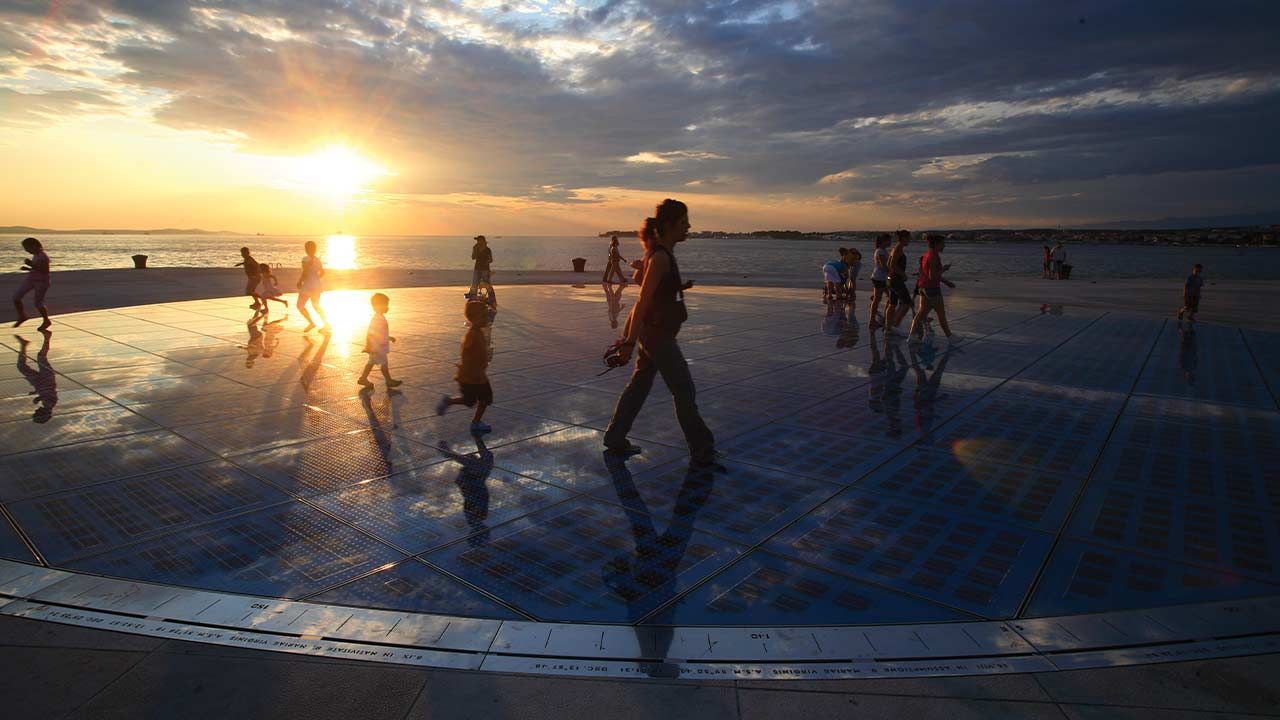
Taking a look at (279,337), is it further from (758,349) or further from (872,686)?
(872,686)

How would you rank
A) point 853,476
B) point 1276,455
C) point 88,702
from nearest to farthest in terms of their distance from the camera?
1. point 88,702
2. point 853,476
3. point 1276,455

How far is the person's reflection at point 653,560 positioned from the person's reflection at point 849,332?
22.9 ft

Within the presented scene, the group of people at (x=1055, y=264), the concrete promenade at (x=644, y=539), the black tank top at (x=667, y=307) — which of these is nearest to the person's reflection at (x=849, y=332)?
the concrete promenade at (x=644, y=539)

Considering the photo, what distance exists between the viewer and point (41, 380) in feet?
25.8

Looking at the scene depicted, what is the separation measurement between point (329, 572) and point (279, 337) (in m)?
9.07

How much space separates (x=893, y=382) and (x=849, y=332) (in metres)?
4.61

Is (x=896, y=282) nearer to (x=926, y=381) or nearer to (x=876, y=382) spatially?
(x=926, y=381)

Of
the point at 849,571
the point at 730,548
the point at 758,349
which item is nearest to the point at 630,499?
the point at 730,548

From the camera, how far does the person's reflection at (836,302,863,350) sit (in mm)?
11369

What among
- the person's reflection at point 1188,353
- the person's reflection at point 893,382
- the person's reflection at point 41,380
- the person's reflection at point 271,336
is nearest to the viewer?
the person's reflection at point 893,382

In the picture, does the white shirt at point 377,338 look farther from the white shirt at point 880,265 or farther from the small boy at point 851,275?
the small boy at point 851,275

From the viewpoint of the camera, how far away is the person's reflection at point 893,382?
6.42 meters

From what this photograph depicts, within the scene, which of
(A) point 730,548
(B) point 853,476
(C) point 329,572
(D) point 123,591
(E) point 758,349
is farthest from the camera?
(E) point 758,349

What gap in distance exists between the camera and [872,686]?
2625 millimetres
